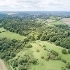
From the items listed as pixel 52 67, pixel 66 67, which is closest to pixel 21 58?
pixel 52 67

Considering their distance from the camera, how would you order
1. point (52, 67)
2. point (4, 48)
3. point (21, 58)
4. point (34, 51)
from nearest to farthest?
point (52, 67), point (21, 58), point (34, 51), point (4, 48)

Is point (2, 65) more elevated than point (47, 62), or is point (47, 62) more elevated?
point (47, 62)

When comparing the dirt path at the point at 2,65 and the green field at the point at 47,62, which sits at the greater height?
the green field at the point at 47,62

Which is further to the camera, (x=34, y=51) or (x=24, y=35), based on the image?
(x=24, y=35)

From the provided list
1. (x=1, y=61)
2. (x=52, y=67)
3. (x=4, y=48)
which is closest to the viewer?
(x=52, y=67)

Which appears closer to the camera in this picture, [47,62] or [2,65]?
[47,62]

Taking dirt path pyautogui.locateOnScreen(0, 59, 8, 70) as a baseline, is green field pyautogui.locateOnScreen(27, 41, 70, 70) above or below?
above

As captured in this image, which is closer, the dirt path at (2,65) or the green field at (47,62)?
the green field at (47,62)

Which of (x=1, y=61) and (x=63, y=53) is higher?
(x=63, y=53)

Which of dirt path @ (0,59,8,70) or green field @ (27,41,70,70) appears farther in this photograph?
dirt path @ (0,59,8,70)

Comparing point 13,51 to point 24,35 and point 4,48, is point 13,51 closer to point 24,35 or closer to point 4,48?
point 4,48
